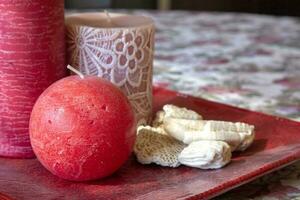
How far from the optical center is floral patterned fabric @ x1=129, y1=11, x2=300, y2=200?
658 mm

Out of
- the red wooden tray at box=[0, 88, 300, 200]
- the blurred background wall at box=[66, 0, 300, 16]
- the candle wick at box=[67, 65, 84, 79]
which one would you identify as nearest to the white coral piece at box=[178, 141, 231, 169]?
the red wooden tray at box=[0, 88, 300, 200]

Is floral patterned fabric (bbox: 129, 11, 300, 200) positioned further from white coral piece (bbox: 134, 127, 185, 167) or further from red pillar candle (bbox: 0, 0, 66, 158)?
red pillar candle (bbox: 0, 0, 66, 158)

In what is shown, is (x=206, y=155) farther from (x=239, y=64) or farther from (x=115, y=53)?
(x=239, y=64)

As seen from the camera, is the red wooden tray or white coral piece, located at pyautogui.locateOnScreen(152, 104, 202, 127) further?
white coral piece, located at pyautogui.locateOnScreen(152, 104, 202, 127)

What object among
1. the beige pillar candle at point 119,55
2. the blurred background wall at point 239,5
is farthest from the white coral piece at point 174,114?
the blurred background wall at point 239,5

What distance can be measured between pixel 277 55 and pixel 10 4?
2.74 ft

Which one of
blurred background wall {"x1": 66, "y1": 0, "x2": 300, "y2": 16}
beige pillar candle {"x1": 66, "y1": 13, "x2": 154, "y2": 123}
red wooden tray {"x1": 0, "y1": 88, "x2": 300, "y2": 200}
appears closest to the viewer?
red wooden tray {"x1": 0, "y1": 88, "x2": 300, "y2": 200}

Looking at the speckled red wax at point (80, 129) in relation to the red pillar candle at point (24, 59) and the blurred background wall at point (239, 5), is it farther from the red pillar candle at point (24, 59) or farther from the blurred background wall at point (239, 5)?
the blurred background wall at point (239, 5)

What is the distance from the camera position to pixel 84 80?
56 centimetres

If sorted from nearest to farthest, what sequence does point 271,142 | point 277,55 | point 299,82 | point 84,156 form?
1. point 84,156
2. point 271,142
3. point 299,82
4. point 277,55

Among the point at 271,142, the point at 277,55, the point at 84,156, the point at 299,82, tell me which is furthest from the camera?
the point at 277,55

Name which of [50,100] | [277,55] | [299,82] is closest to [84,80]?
[50,100]

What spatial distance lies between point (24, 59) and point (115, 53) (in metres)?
0.10

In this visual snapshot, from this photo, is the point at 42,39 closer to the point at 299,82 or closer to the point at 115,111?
the point at 115,111
